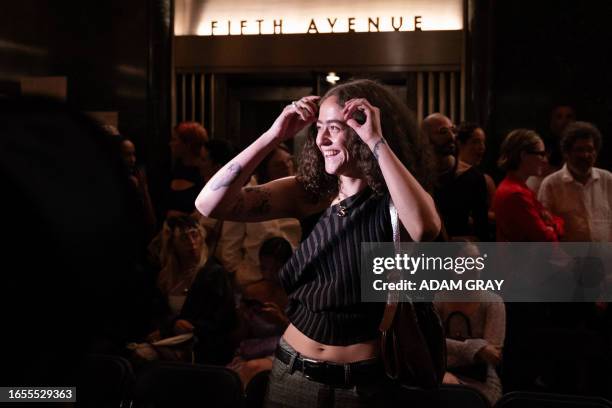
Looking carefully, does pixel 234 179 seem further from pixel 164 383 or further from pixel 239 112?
pixel 239 112

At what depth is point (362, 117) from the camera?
1583mm

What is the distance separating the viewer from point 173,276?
3.62 metres

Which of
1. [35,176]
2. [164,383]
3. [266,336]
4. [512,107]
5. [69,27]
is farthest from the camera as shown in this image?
[69,27]

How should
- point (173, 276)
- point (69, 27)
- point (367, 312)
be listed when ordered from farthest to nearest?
point (69, 27) → point (173, 276) → point (367, 312)

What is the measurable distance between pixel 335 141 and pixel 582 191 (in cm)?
219

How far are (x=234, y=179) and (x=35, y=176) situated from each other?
132cm

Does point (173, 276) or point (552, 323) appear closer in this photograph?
point (552, 323)

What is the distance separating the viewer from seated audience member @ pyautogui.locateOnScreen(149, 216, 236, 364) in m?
3.25

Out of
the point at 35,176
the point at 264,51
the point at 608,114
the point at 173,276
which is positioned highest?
the point at 264,51


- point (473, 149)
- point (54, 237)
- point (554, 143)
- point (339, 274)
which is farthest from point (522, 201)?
point (54, 237)

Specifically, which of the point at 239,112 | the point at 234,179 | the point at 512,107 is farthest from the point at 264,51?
the point at 234,179

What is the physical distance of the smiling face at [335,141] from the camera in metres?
1.60

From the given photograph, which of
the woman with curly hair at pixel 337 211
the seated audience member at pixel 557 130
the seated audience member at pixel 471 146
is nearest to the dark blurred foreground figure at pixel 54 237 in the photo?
the woman with curly hair at pixel 337 211

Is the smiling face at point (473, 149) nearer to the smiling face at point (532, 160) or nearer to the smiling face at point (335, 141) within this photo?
the smiling face at point (532, 160)
